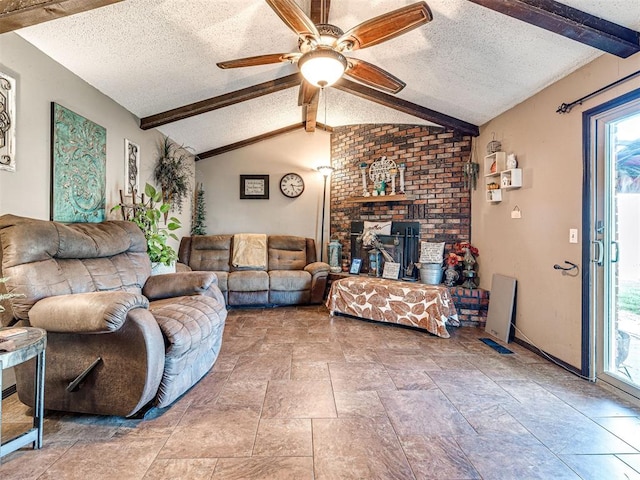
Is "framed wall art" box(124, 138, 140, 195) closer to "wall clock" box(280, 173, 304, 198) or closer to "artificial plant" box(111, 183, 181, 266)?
"artificial plant" box(111, 183, 181, 266)

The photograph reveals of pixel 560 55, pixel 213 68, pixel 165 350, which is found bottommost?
pixel 165 350

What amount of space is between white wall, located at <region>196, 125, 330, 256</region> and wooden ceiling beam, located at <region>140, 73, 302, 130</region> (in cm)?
185

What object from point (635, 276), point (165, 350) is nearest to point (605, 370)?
point (635, 276)

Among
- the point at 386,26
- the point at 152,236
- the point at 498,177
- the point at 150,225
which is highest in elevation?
the point at 386,26

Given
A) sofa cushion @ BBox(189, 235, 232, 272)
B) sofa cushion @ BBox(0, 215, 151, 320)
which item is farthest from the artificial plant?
sofa cushion @ BBox(189, 235, 232, 272)

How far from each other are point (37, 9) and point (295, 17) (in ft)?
4.63

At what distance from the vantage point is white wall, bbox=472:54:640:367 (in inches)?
100

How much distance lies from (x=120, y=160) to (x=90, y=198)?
661mm

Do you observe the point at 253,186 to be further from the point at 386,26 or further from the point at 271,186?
the point at 386,26

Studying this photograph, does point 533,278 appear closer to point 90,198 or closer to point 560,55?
point 560,55

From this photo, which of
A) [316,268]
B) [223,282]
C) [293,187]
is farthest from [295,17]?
[293,187]

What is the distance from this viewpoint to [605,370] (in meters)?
2.36

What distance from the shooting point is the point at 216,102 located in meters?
3.81

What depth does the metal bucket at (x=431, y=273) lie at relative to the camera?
13.2 feet
